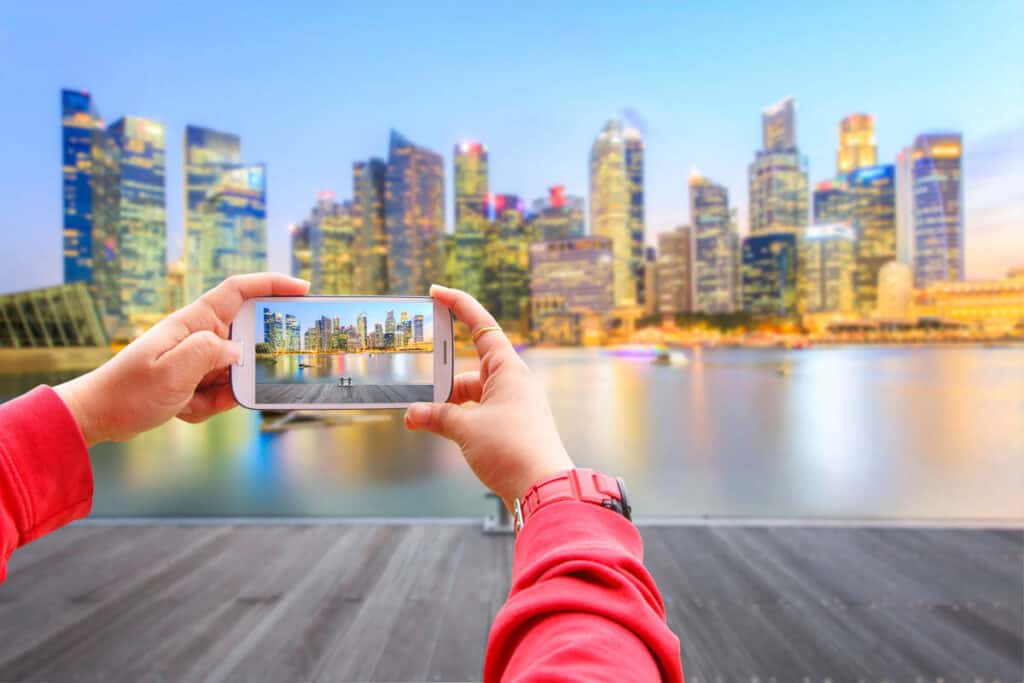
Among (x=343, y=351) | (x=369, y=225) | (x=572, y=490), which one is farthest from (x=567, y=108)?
(x=572, y=490)

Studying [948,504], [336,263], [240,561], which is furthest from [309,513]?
[948,504]

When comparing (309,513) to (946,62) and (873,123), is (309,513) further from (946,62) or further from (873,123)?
(946,62)

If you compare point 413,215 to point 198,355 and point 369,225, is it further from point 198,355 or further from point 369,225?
point 198,355

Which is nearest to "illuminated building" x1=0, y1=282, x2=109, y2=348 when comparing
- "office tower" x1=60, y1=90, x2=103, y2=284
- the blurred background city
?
the blurred background city

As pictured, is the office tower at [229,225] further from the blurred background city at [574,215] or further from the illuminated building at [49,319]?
the illuminated building at [49,319]

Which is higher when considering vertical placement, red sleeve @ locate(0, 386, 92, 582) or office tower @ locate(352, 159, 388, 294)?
office tower @ locate(352, 159, 388, 294)

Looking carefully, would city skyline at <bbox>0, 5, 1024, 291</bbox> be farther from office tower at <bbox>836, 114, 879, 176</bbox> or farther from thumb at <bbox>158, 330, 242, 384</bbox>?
thumb at <bbox>158, 330, 242, 384</bbox>
